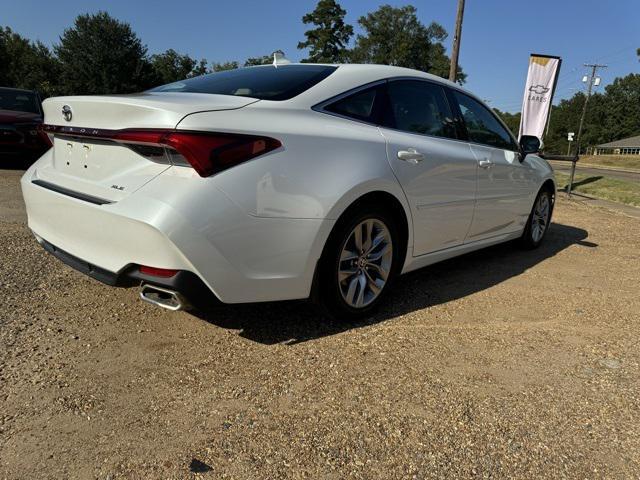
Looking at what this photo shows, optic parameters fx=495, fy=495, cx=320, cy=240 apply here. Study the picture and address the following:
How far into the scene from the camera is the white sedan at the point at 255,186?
87.5 inches

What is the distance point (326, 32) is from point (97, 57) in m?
27.2

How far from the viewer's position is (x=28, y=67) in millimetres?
Answer: 51500

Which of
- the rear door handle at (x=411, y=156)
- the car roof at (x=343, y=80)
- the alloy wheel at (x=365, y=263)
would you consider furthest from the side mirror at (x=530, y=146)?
the alloy wheel at (x=365, y=263)

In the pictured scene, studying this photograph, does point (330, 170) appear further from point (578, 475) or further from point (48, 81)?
point (48, 81)

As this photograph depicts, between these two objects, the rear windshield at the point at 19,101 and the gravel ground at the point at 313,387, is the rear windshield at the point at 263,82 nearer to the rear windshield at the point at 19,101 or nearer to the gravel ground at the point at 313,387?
the gravel ground at the point at 313,387

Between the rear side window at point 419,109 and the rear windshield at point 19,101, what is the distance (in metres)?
9.43

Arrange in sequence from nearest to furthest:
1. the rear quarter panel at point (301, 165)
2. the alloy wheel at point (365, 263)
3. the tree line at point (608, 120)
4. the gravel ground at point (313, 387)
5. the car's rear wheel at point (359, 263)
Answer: the gravel ground at point (313, 387) → the rear quarter panel at point (301, 165) → the car's rear wheel at point (359, 263) → the alloy wheel at point (365, 263) → the tree line at point (608, 120)

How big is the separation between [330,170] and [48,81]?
192 ft

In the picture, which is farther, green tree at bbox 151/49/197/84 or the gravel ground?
green tree at bbox 151/49/197/84

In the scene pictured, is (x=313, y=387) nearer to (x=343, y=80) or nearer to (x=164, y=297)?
(x=164, y=297)

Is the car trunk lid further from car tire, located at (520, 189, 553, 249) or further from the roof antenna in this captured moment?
car tire, located at (520, 189, 553, 249)

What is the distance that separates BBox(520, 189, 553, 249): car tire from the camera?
17.1 feet

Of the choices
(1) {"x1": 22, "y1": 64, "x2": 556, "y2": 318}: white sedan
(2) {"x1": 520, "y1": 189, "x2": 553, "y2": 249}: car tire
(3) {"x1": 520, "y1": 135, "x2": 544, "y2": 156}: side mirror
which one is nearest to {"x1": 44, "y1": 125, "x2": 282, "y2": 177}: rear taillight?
(1) {"x1": 22, "y1": 64, "x2": 556, "y2": 318}: white sedan

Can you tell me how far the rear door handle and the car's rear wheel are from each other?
368 millimetres
